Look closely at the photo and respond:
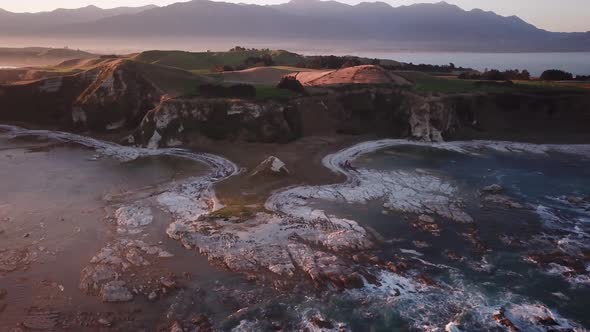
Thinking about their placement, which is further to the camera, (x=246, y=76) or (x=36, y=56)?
(x=36, y=56)

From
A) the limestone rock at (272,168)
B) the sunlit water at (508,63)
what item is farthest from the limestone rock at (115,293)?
the sunlit water at (508,63)

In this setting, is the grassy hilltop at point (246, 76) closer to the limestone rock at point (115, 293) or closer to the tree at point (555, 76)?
the tree at point (555, 76)

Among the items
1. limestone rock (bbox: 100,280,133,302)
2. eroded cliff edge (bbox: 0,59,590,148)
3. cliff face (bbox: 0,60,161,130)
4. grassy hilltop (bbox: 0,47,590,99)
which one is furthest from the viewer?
grassy hilltop (bbox: 0,47,590,99)

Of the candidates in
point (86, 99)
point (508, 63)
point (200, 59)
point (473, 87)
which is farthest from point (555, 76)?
point (508, 63)

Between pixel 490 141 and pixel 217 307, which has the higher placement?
pixel 490 141

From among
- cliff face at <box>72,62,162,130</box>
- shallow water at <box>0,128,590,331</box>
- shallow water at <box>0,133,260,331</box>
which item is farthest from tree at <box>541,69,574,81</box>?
shallow water at <box>0,133,260,331</box>

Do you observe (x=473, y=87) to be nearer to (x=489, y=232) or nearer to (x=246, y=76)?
(x=246, y=76)

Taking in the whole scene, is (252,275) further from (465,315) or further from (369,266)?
(465,315)

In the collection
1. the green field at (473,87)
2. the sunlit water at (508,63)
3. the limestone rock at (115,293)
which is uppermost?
the sunlit water at (508,63)

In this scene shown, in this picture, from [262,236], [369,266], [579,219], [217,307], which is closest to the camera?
[217,307]

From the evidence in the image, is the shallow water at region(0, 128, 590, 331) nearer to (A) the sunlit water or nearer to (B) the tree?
(B) the tree

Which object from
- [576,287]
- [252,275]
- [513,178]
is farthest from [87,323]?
[513,178]
